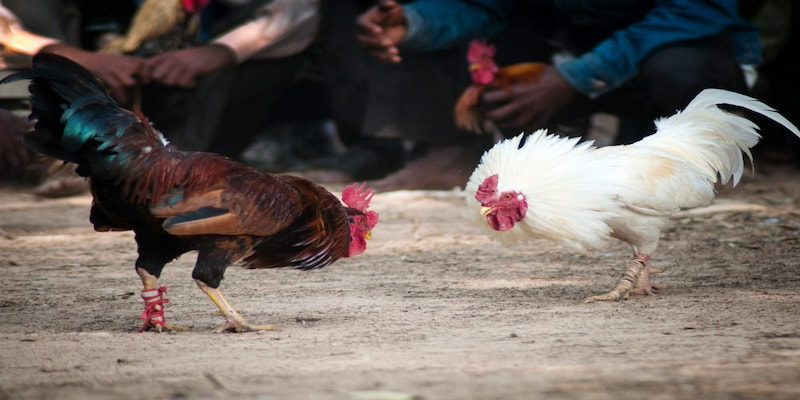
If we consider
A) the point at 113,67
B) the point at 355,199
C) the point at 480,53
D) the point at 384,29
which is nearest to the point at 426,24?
the point at 384,29

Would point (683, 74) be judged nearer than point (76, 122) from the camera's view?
No

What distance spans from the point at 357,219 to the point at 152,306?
860 mm

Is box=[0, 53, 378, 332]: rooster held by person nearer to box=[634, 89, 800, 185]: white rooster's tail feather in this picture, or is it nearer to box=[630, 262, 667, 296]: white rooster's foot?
box=[630, 262, 667, 296]: white rooster's foot

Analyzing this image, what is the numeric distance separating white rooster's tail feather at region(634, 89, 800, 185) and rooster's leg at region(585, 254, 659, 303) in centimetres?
48

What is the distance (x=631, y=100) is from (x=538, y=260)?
7.87ft

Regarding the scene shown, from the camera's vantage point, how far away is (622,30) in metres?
7.08

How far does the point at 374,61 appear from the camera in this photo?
26.8 ft

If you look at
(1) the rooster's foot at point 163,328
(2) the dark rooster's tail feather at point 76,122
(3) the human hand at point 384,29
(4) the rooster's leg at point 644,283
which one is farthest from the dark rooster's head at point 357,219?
(3) the human hand at point 384,29

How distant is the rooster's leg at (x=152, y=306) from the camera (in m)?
3.67

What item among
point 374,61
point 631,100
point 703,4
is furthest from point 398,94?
point 703,4

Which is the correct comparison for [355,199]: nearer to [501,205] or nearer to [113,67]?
[501,205]

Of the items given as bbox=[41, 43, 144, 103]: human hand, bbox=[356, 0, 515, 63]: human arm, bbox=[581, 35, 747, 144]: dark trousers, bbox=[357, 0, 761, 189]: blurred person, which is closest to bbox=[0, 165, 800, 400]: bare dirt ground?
bbox=[581, 35, 747, 144]: dark trousers

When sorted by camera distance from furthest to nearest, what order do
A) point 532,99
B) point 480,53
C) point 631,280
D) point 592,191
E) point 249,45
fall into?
point 249,45, point 532,99, point 480,53, point 631,280, point 592,191

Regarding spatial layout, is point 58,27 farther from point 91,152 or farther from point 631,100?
point 91,152
